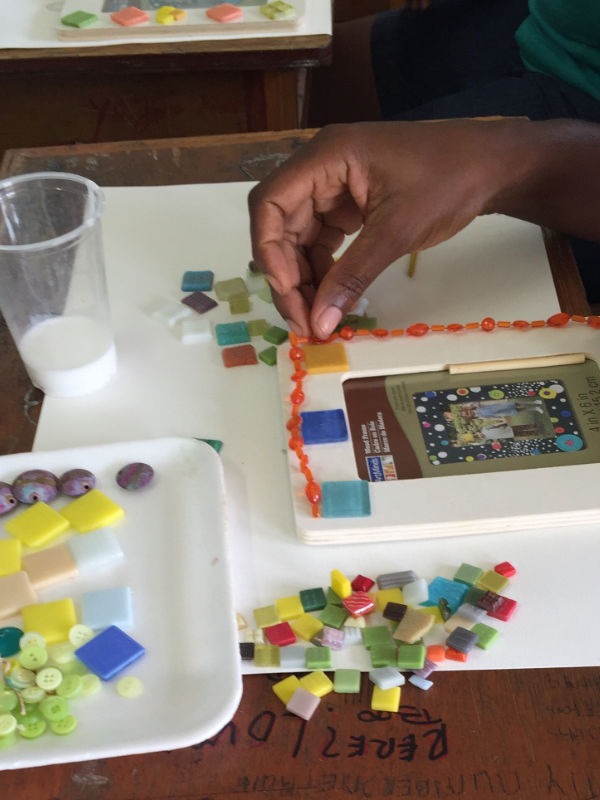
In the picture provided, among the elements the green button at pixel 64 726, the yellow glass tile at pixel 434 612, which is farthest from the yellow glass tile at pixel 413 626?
the green button at pixel 64 726

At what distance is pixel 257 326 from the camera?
84 centimetres

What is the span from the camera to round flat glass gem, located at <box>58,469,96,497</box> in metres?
0.66

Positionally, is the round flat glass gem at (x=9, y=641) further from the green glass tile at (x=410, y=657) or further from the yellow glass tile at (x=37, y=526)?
the green glass tile at (x=410, y=657)

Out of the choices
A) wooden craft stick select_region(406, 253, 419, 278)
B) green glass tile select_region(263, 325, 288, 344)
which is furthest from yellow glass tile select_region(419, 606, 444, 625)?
wooden craft stick select_region(406, 253, 419, 278)

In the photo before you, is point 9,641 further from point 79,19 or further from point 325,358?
point 79,19

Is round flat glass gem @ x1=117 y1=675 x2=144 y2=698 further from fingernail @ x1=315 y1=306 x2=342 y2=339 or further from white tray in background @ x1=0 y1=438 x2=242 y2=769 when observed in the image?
fingernail @ x1=315 y1=306 x2=342 y2=339

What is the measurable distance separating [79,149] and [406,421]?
0.64 metres

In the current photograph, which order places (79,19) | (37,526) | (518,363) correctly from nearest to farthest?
(37,526), (518,363), (79,19)

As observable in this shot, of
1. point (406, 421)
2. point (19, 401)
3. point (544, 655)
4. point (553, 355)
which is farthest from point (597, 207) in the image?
point (19, 401)

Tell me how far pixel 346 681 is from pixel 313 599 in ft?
0.22

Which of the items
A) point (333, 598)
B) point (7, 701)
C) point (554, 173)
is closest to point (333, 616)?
point (333, 598)

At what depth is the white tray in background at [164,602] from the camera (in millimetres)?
505

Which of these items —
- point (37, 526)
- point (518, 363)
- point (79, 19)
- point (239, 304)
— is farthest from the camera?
point (79, 19)

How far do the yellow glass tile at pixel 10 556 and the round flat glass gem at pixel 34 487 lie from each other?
0.05m
